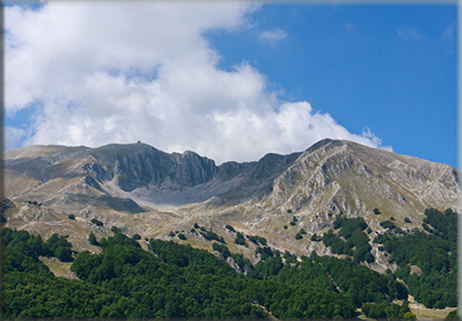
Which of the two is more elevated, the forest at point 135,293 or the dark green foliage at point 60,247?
the dark green foliage at point 60,247

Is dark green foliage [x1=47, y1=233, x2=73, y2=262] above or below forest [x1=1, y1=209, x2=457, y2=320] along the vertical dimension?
above

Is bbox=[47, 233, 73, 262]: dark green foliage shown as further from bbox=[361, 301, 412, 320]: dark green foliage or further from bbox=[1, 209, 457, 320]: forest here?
bbox=[361, 301, 412, 320]: dark green foliage

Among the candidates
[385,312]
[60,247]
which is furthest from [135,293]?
[385,312]

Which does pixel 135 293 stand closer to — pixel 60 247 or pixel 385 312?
A: pixel 60 247

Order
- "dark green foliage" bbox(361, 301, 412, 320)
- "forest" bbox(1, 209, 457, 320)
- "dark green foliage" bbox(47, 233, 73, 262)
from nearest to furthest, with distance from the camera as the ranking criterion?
"forest" bbox(1, 209, 457, 320)
"dark green foliage" bbox(361, 301, 412, 320)
"dark green foliage" bbox(47, 233, 73, 262)

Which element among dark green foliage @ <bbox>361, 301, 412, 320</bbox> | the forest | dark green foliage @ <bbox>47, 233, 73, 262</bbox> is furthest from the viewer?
dark green foliage @ <bbox>47, 233, 73, 262</bbox>

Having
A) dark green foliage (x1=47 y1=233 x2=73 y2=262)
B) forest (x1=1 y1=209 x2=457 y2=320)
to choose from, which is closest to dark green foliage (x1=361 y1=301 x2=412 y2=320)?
forest (x1=1 y1=209 x2=457 y2=320)

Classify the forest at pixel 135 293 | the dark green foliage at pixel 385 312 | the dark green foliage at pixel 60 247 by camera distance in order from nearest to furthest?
the forest at pixel 135 293
the dark green foliage at pixel 385 312
the dark green foliage at pixel 60 247

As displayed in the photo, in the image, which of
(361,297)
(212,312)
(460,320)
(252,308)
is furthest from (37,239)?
(460,320)

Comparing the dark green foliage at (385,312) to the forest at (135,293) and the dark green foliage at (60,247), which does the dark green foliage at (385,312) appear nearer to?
the forest at (135,293)

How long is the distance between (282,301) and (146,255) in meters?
69.3

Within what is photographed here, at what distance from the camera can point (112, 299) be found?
465 feet

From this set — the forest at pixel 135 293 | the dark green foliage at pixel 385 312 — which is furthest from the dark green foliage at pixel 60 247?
the dark green foliage at pixel 385 312

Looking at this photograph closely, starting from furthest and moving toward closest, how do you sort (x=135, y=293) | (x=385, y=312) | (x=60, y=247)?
(x=60, y=247), (x=385, y=312), (x=135, y=293)
